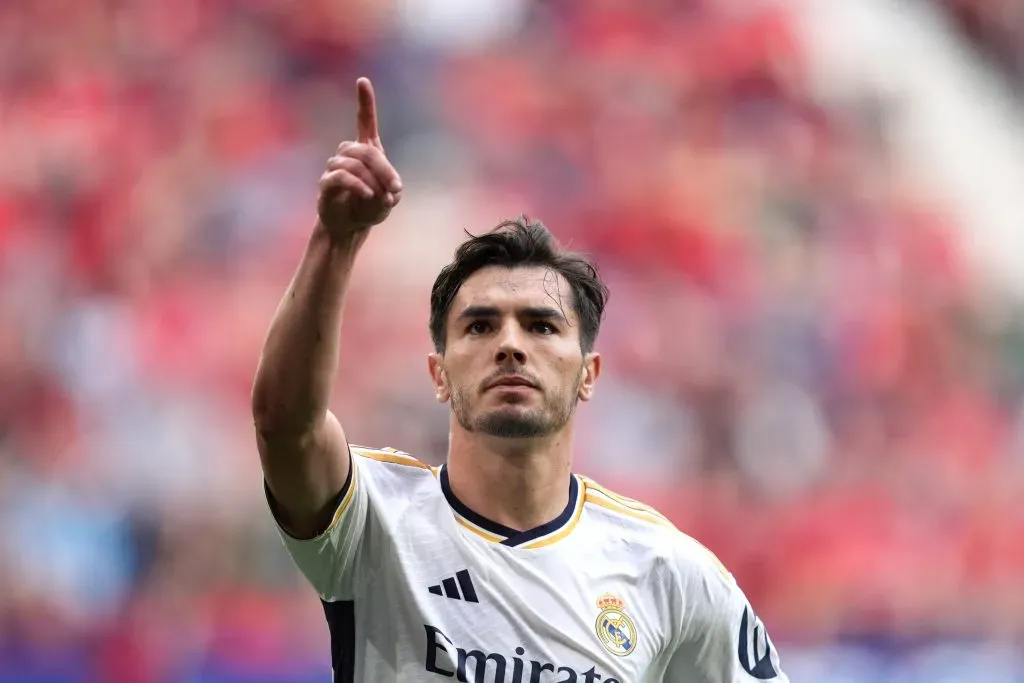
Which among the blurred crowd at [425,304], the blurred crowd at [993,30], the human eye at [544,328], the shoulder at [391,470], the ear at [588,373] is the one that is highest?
the blurred crowd at [993,30]

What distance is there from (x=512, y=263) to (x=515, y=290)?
0.46 ft

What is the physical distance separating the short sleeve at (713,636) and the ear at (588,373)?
23.3 inches

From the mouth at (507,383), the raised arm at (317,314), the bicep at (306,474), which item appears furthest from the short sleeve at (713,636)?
the raised arm at (317,314)

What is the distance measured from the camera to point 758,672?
3244mm

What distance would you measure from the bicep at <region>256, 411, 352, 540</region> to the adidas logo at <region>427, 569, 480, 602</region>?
37 centimetres

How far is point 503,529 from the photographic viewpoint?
3.05 meters

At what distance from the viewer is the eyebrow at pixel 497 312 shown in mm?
3145

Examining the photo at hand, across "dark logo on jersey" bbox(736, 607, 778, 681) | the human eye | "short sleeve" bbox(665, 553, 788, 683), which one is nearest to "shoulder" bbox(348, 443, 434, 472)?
the human eye

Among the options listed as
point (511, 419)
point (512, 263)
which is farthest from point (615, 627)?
point (512, 263)

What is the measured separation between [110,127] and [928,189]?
575 centimetres

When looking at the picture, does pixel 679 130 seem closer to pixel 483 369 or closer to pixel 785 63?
pixel 785 63

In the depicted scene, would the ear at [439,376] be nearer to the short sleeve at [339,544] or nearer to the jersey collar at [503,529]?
the jersey collar at [503,529]

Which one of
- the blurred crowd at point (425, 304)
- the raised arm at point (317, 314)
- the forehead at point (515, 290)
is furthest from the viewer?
the blurred crowd at point (425, 304)

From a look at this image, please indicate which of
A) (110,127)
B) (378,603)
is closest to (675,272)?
(110,127)
